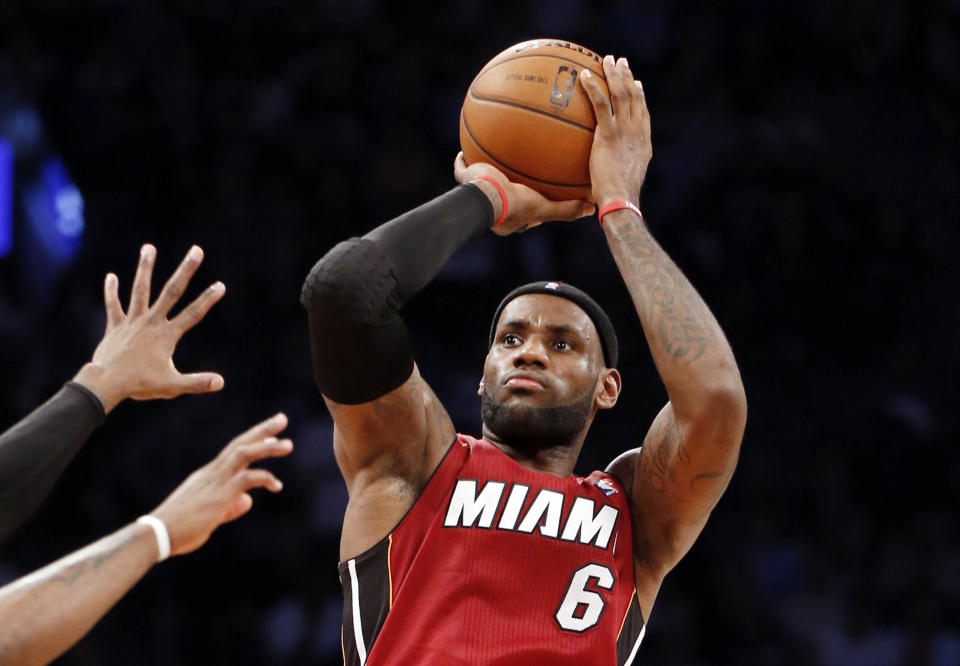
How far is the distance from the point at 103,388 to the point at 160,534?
0.70 m

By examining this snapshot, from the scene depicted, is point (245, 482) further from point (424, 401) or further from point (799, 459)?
point (799, 459)

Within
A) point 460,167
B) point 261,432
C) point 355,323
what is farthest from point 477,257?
point 261,432

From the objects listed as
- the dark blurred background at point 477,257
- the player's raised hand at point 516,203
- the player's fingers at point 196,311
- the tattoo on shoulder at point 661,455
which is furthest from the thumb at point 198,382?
the dark blurred background at point 477,257

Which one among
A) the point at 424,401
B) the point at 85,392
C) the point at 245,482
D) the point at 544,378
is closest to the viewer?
the point at 245,482

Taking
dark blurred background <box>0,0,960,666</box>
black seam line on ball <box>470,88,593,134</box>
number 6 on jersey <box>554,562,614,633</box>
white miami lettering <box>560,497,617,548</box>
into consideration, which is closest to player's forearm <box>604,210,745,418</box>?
black seam line on ball <box>470,88,593,134</box>

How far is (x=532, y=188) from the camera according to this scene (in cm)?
331

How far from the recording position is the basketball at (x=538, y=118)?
3225 mm

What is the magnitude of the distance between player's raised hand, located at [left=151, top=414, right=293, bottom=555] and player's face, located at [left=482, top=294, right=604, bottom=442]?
122 cm

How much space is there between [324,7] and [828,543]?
13.4 feet

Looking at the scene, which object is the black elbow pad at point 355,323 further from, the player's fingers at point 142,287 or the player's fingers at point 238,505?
the player's fingers at point 238,505

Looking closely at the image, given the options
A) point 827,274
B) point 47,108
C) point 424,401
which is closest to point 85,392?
point 424,401

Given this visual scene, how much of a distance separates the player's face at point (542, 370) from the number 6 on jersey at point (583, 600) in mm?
439

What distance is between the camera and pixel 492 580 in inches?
119

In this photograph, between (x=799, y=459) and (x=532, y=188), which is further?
(x=799, y=459)
